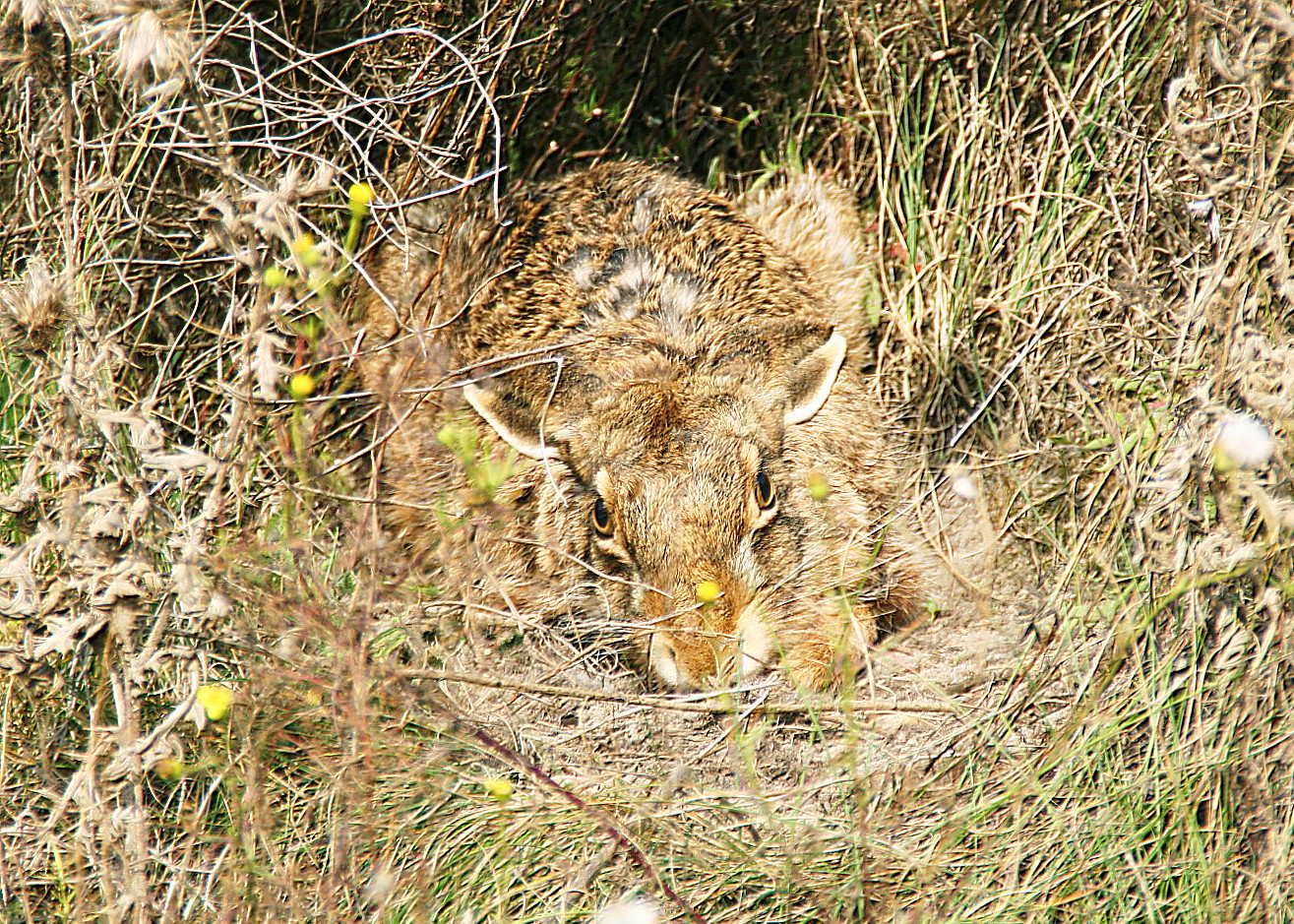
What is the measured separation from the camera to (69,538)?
330 centimetres

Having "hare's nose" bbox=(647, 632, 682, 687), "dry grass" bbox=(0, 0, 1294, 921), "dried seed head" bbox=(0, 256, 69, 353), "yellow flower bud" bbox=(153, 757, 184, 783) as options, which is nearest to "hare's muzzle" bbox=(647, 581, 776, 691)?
"hare's nose" bbox=(647, 632, 682, 687)

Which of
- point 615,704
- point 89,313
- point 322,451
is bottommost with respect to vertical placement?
point 615,704

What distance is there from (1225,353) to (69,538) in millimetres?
3527

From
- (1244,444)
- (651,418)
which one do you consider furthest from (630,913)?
(1244,444)

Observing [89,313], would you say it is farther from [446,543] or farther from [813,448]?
[813,448]

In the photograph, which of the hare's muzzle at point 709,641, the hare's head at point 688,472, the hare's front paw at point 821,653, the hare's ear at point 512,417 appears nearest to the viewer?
the hare's muzzle at point 709,641

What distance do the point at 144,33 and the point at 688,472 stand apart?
7.38 ft

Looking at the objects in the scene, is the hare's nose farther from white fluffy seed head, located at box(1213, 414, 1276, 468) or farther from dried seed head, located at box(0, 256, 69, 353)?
dried seed head, located at box(0, 256, 69, 353)

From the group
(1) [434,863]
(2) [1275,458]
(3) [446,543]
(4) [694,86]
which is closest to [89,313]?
(3) [446,543]

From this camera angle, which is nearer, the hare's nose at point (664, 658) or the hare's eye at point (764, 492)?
the hare's nose at point (664, 658)

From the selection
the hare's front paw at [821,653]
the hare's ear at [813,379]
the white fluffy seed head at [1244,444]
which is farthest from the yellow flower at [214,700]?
the white fluffy seed head at [1244,444]

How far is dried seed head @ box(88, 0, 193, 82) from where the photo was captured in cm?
299

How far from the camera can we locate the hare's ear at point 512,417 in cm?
450

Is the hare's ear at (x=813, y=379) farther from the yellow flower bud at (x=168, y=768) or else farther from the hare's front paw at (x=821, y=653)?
the yellow flower bud at (x=168, y=768)
